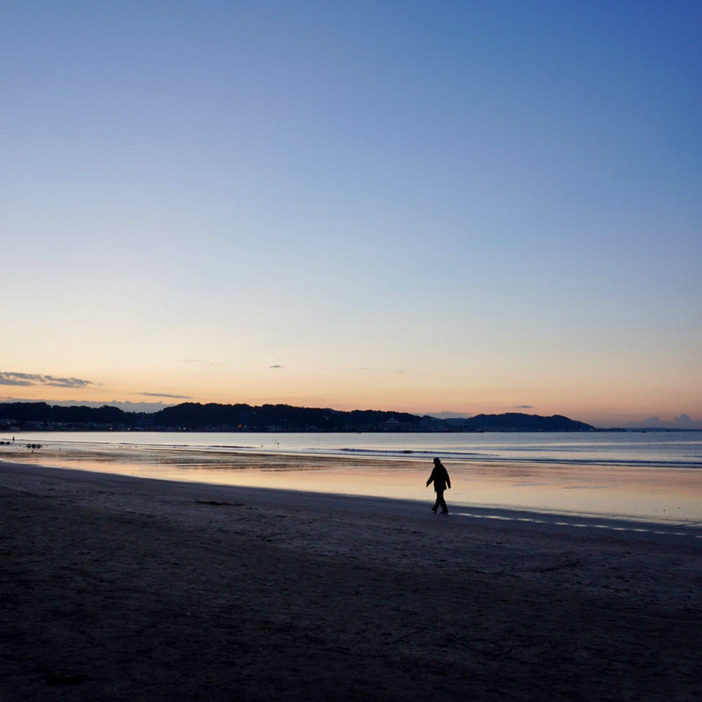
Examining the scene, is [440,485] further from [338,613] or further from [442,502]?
[338,613]

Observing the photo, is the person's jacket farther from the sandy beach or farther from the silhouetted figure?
the sandy beach

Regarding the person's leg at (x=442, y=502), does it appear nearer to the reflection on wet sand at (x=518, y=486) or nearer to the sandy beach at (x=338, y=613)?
the reflection on wet sand at (x=518, y=486)

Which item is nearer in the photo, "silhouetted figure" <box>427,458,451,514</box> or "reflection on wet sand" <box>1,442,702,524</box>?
"silhouetted figure" <box>427,458,451,514</box>

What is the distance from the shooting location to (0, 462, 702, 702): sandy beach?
18.7ft

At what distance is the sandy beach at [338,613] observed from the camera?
5.69 m

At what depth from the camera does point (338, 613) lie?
809 centimetres

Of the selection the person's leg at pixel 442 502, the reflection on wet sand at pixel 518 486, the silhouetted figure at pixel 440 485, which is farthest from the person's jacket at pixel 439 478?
the reflection on wet sand at pixel 518 486

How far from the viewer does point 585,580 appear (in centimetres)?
1083

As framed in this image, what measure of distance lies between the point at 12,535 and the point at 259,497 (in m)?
13.0

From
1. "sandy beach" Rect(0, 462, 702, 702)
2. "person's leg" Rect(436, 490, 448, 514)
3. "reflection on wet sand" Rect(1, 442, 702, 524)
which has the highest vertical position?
"sandy beach" Rect(0, 462, 702, 702)

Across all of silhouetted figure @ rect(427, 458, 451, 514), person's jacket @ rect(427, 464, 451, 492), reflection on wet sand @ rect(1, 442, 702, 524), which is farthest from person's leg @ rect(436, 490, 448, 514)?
reflection on wet sand @ rect(1, 442, 702, 524)

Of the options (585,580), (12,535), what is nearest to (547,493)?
(585,580)

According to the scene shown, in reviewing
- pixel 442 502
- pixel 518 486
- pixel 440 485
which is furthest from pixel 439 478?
pixel 518 486

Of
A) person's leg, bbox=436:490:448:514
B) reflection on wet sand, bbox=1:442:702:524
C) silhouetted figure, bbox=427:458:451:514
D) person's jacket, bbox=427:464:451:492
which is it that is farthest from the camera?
reflection on wet sand, bbox=1:442:702:524
